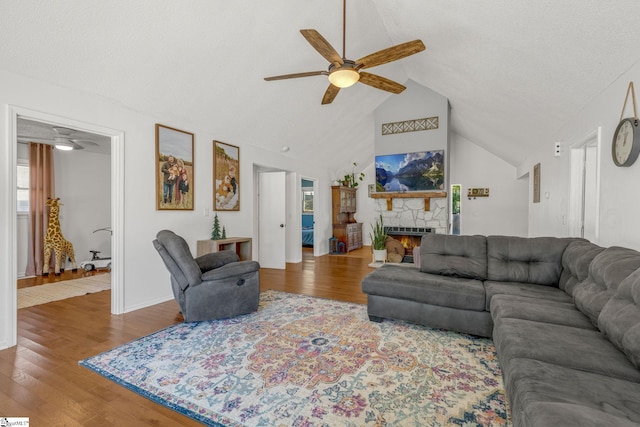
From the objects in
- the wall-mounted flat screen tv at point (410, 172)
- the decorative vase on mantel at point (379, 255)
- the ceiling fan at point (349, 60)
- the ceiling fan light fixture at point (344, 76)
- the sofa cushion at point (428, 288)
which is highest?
the ceiling fan at point (349, 60)

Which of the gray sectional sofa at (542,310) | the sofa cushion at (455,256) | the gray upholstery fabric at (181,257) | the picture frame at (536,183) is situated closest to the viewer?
the gray sectional sofa at (542,310)

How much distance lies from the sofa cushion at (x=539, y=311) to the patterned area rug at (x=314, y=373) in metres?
0.46

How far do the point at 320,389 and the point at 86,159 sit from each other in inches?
267

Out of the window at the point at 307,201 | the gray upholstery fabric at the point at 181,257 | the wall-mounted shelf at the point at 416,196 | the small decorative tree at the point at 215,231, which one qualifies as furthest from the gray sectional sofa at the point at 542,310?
the window at the point at 307,201

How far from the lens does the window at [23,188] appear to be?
5.30 meters

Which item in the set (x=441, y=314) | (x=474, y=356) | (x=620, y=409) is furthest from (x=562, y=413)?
(x=441, y=314)

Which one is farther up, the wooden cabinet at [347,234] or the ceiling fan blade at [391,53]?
the ceiling fan blade at [391,53]

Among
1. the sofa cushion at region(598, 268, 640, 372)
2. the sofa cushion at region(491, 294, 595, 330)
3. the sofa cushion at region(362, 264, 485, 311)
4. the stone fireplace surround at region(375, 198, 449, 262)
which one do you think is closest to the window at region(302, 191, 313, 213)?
the stone fireplace surround at region(375, 198, 449, 262)

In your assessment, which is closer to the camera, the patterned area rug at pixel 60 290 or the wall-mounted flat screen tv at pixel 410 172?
the patterned area rug at pixel 60 290

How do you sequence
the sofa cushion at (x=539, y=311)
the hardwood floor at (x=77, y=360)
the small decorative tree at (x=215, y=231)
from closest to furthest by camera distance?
the hardwood floor at (x=77, y=360) < the sofa cushion at (x=539, y=311) < the small decorative tree at (x=215, y=231)

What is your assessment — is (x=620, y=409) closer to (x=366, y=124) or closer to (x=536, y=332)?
Answer: (x=536, y=332)

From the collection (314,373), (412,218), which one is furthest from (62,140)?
(412,218)

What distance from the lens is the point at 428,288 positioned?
2809 millimetres

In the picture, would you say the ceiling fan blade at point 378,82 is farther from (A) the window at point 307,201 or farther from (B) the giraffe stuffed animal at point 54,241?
(A) the window at point 307,201
